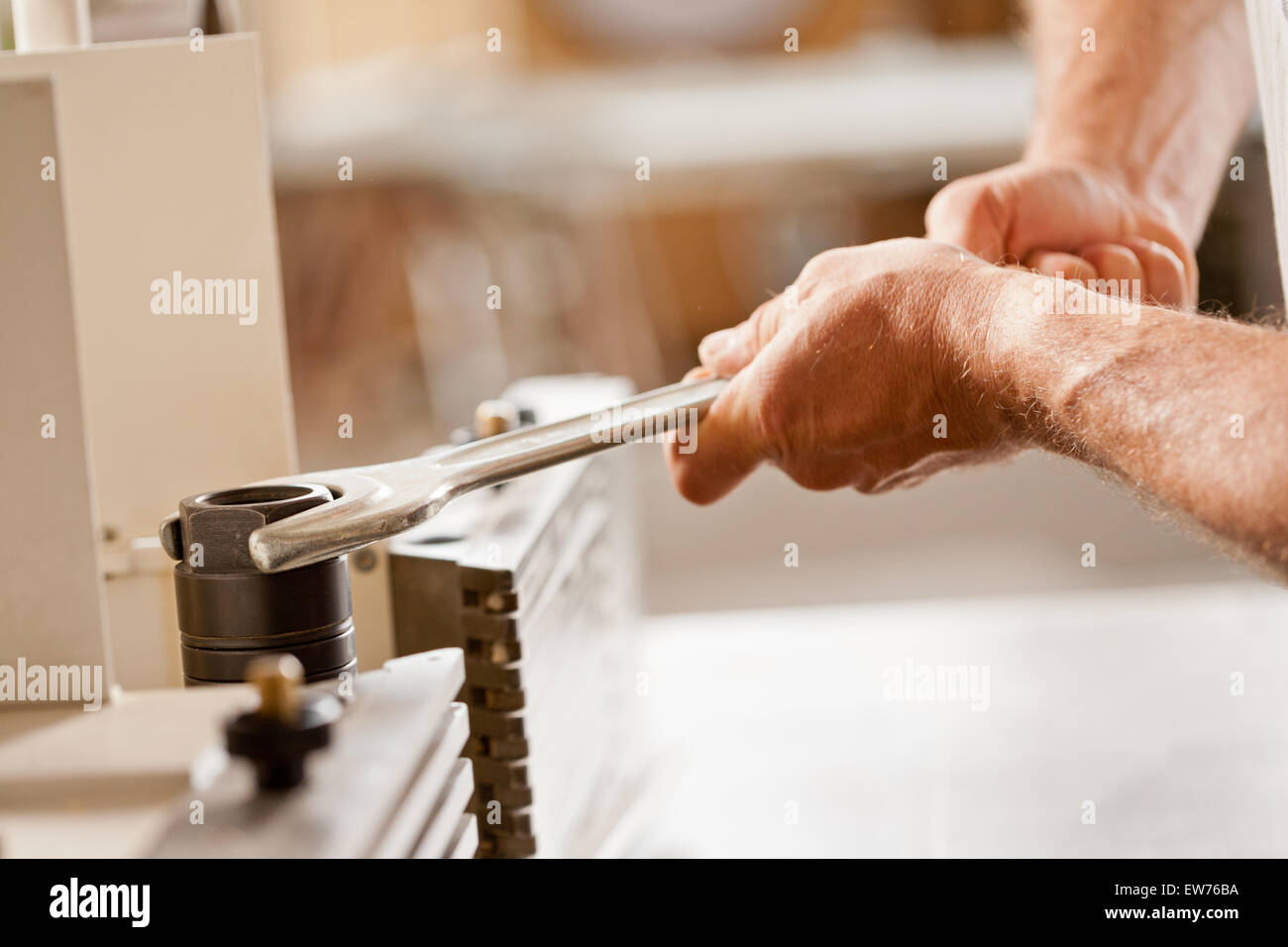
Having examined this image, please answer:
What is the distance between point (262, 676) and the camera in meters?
0.29

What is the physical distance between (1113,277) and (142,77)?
0.53 m

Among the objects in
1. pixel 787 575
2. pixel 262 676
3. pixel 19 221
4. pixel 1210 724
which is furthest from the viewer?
pixel 787 575

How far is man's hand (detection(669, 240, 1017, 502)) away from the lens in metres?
0.52

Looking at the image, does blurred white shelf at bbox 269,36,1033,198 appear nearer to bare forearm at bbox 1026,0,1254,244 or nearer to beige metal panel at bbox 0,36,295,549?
bare forearm at bbox 1026,0,1254,244

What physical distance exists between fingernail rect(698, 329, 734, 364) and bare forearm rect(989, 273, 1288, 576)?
159mm

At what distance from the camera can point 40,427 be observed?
0.42 m

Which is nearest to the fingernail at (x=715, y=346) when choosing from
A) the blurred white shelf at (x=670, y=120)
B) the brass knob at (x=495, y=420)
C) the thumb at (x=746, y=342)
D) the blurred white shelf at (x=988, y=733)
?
the thumb at (x=746, y=342)

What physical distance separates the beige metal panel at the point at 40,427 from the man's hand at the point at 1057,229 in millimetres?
488

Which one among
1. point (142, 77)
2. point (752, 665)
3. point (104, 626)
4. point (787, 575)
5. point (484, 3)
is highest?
point (484, 3)

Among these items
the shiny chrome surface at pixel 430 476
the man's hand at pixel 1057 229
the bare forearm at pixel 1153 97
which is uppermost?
the bare forearm at pixel 1153 97

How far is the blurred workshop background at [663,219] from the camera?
2.14 meters

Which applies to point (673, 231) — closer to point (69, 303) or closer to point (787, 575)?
point (787, 575)

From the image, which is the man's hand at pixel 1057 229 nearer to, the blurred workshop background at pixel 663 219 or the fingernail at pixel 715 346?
the fingernail at pixel 715 346

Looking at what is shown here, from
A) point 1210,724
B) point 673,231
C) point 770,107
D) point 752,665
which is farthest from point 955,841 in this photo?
point 673,231
